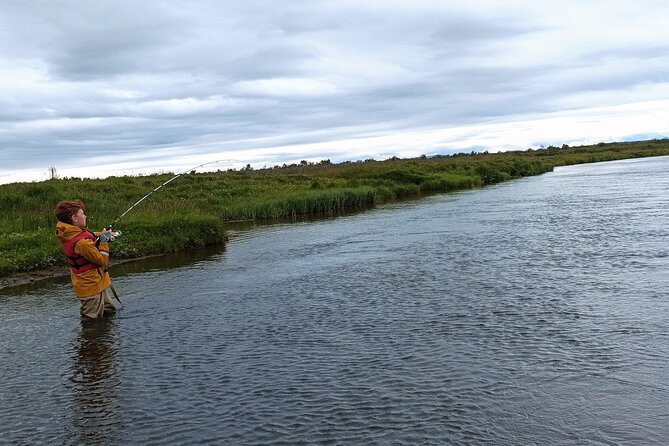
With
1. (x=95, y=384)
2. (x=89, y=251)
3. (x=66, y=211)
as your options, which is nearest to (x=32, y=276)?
(x=66, y=211)

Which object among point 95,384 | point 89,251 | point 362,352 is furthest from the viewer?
point 89,251

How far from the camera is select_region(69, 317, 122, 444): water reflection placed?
6.96 meters

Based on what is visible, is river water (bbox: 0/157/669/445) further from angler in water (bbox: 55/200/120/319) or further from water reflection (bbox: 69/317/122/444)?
angler in water (bbox: 55/200/120/319)

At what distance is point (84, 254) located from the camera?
11.1 m

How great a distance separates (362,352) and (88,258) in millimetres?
5349

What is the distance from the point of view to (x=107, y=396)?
7.93 m

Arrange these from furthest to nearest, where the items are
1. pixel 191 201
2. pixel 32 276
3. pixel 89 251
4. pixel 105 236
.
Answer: pixel 191 201
pixel 32 276
pixel 105 236
pixel 89 251

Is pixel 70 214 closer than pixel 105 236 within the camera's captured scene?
Yes

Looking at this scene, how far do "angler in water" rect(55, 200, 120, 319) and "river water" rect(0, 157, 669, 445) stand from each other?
0.54 metres

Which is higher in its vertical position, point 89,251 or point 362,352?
point 89,251

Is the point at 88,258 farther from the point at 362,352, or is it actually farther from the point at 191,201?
the point at 191,201

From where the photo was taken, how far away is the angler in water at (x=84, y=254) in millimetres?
11141

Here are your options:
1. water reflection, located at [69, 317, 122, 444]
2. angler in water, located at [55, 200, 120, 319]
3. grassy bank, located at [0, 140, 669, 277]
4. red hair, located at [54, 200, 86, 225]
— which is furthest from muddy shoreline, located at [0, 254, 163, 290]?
red hair, located at [54, 200, 86, 225]

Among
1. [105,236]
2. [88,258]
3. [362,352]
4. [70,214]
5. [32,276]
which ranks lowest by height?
[362,352]
